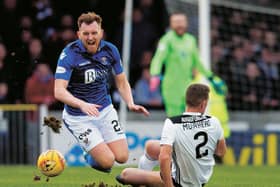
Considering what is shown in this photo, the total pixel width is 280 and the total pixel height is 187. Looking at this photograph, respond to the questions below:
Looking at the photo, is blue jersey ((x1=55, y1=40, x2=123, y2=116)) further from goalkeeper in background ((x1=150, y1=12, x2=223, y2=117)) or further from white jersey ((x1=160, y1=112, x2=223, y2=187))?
goalkeeper in background ((x1=150, y1=12, x2=223, y2=117))

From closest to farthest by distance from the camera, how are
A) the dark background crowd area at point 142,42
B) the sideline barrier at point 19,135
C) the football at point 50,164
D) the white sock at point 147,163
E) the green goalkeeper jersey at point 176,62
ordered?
the white sock at point 147,163 → the football at point 50,164 → the green goalkeeper jersey at point 176,62 → the sideline barrier at point 19,135 → the dark background crowd area at point 142,42

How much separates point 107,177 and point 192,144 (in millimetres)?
4246

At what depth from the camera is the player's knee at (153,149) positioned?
Answer: 915 cm

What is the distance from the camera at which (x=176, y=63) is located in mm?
15500

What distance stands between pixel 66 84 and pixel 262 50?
36.9 feet

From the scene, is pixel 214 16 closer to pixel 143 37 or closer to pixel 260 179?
pixel 143 37

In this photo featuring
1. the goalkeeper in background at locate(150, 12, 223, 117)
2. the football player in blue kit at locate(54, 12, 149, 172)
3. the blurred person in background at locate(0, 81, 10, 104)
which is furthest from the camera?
the blurred person in background at locate(0, 81, 10, 104)

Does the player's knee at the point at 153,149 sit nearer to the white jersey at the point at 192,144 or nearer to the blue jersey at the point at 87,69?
the white jersey at the point at 192,144

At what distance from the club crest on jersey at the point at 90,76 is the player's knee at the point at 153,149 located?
59.8 inches

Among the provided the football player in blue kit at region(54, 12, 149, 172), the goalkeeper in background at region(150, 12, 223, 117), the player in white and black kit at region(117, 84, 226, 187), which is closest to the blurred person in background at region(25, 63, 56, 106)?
the goalkeeper in background at region(150, 12, 223, 117)

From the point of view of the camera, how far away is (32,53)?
17.9 m

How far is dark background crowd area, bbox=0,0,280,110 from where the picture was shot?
60.5 feet

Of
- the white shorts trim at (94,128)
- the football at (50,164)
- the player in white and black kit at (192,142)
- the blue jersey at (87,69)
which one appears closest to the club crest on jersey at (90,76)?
the blue jersey at (87,69)

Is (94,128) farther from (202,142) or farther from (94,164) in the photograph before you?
(202,142)
